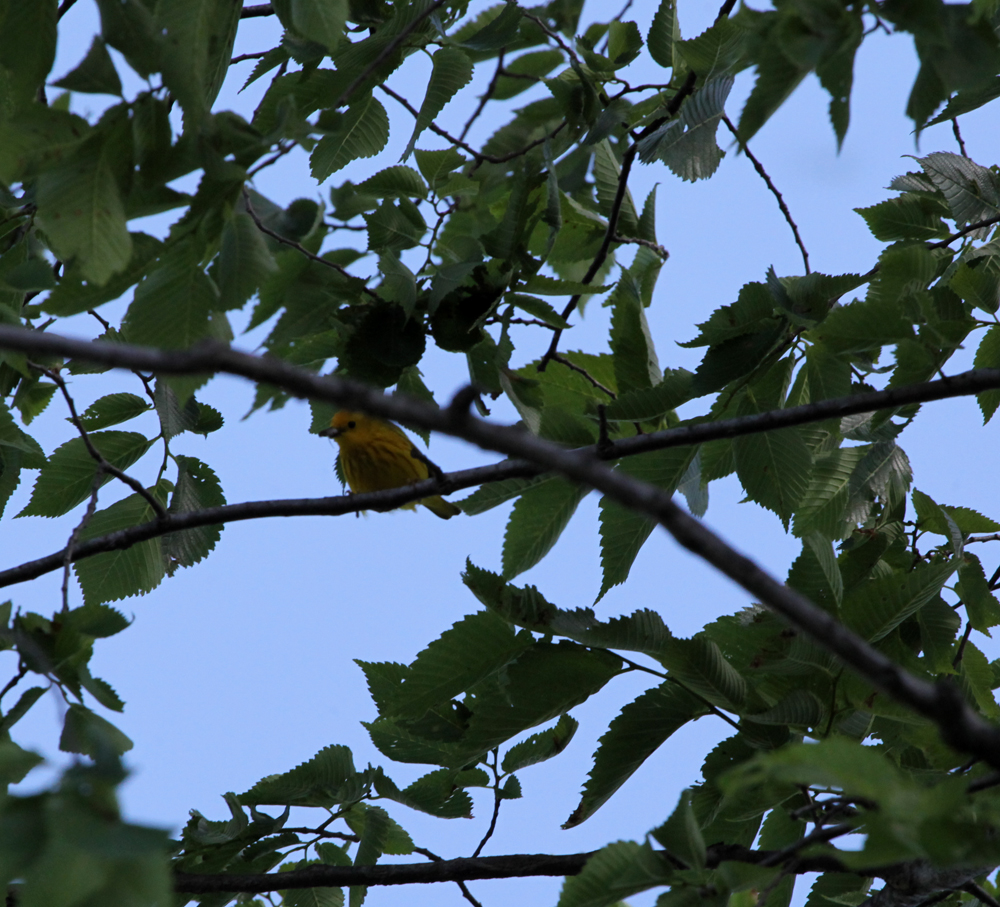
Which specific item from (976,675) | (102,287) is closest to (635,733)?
(976,675)

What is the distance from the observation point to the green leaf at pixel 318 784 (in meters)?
3.01

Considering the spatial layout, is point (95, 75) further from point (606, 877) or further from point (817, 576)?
point (817, 576)

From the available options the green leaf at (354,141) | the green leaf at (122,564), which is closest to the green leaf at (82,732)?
the green leaf at (122,564)

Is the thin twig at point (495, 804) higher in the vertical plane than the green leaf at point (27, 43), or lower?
lower

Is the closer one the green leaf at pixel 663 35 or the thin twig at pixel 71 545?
the thin twig at pixel 71 545

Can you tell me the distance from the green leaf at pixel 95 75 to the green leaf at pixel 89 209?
0.08 metres

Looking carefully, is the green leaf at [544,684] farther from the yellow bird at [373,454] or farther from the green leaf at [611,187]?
the yellow bird at [373,454]

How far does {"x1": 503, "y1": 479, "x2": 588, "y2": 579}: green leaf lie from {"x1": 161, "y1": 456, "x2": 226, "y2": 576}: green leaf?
3.53 ft

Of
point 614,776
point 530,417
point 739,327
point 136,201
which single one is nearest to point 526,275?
point 530,417

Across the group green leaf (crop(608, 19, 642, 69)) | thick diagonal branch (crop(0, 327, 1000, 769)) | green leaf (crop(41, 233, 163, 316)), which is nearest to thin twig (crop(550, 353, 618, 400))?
green leaf (crop(608, 19, 642, 69))

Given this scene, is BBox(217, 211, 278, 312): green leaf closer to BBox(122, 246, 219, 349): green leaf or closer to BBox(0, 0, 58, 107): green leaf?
BBox(122, 246, 219, 349): green leaf

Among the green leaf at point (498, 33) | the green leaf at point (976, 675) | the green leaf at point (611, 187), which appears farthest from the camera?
the green leaf at point (611, 187)

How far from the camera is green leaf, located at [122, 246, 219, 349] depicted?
2.02 metres

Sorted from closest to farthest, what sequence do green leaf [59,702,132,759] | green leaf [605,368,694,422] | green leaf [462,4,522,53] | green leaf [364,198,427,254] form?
green leaf [59,702,132,759], green leaf [605,368,694,422], green leaf [364,198,427,254], green leaf [462,4,522,53]
